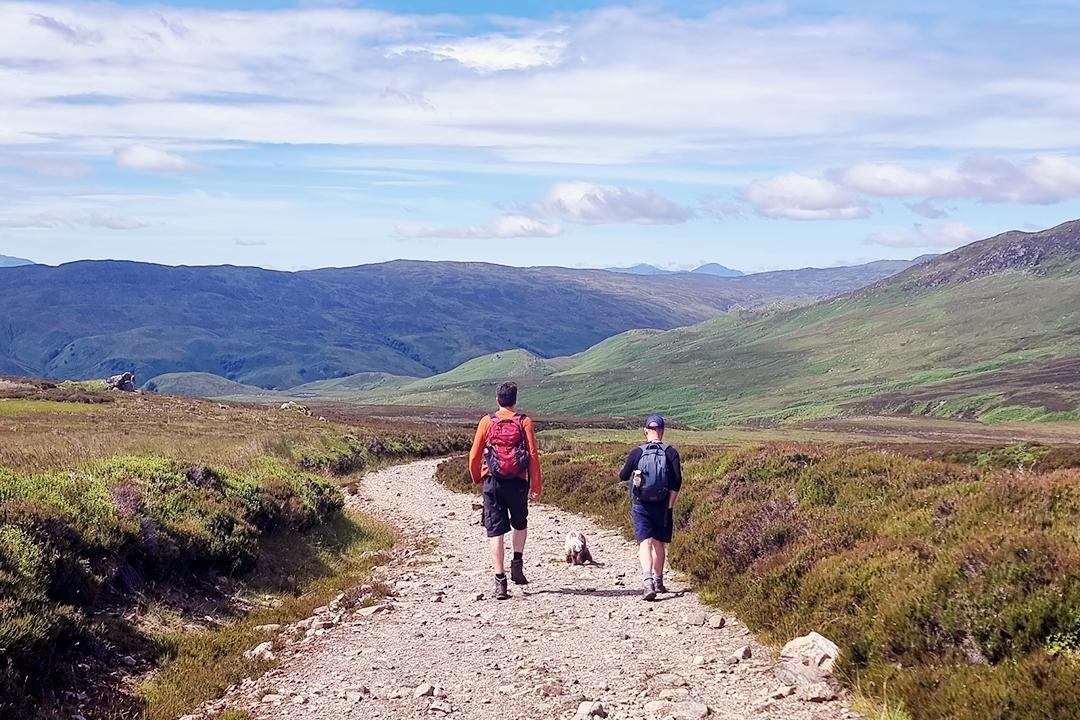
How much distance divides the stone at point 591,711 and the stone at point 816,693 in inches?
70.6

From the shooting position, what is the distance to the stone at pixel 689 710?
718 centimetres

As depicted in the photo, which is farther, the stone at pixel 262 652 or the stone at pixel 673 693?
the stone at pixel 262 652

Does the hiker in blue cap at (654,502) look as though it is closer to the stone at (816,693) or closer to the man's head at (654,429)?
the man's head at (654,429)

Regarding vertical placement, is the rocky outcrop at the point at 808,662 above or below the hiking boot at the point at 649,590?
above

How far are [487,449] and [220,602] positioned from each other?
420 centimetres

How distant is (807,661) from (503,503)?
580 cm

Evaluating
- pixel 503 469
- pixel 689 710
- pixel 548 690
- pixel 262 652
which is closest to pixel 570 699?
pixel 548 690

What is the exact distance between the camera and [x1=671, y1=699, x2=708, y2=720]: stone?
718cm

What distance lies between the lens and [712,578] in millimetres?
12266

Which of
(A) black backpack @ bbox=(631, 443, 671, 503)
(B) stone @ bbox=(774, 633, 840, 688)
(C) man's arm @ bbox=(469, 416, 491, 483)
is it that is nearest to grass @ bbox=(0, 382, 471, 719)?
(C) man's arm @ bbox=(469, 416, 491, 483)

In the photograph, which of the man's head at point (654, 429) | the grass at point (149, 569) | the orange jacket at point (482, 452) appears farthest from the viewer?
the orange jacket at point (482, 452)

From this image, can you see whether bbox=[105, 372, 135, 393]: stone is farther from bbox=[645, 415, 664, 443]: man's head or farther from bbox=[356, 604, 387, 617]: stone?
bbox=[645, 415, 664, 443]: man's head

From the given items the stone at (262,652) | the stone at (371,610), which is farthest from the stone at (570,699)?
the stone at (371,610)

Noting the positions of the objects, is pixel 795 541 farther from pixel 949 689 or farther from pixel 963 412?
pixel 963 412
